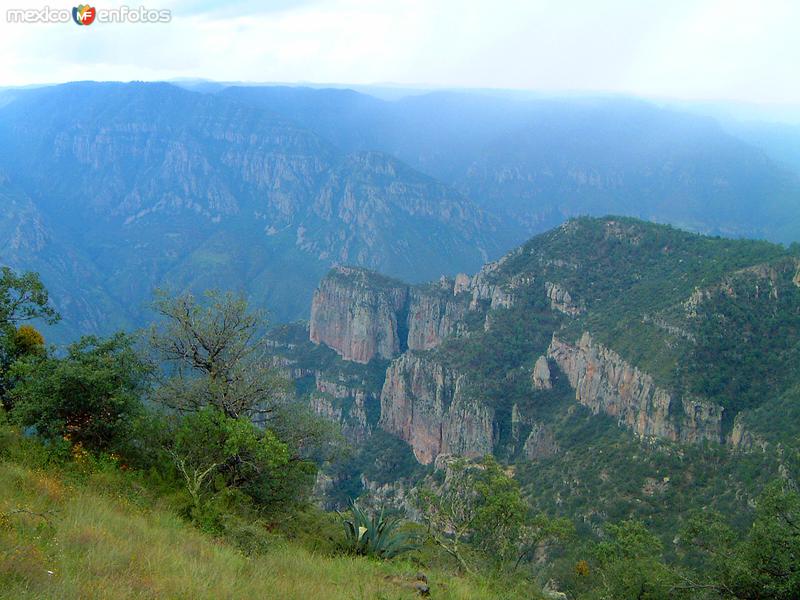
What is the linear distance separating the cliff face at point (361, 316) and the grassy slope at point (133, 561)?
9567 cm

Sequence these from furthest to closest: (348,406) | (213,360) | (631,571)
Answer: (348,406) → (213,360) → (631,571)

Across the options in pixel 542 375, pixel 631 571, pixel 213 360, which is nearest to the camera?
pixel 631 571

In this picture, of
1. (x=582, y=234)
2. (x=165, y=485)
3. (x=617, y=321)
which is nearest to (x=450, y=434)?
(x=617, y=321)

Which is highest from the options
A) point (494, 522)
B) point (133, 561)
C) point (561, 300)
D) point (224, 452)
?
point (561, 300)

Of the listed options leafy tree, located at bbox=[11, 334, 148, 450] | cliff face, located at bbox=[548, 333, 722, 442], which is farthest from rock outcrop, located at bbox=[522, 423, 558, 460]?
leafy tree, located at bbox=[11, 334, 148, 450]

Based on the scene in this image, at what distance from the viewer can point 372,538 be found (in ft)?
49.0

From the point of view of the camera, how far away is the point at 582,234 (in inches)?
3044

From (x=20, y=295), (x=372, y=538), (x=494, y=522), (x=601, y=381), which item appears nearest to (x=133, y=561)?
(x=372, y=538)

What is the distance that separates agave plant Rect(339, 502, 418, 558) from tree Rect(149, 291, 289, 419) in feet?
14.8

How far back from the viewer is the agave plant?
14672 mm

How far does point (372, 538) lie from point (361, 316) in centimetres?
9317

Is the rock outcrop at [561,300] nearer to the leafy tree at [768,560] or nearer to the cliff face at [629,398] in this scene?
the cliff face at [629,398]

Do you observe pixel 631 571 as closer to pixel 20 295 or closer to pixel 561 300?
pixel 20 295

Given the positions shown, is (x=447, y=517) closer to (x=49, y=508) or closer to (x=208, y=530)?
(x=208, y=530)
